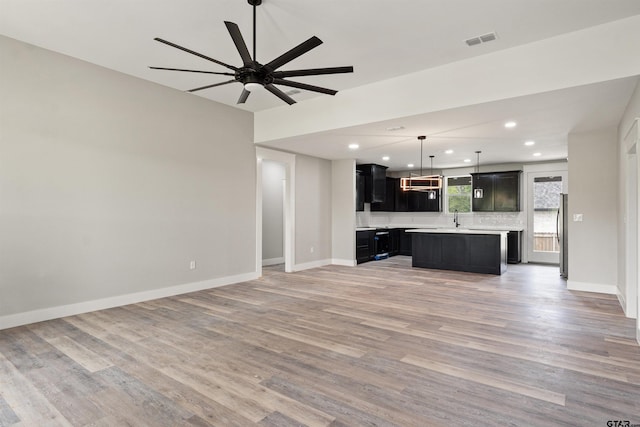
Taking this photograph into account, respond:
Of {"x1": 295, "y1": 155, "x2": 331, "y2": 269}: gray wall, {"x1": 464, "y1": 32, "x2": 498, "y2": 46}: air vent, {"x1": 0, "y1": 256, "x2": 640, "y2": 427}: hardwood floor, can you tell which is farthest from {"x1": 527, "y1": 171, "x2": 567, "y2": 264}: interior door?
{"x1": 464, "y1": 32, "x2": 498, "y2": 46}: air vent

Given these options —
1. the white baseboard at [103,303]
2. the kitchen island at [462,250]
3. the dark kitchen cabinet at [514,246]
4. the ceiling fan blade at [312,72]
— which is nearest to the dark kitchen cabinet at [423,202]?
the dark kitchen cabinet at [514,246]

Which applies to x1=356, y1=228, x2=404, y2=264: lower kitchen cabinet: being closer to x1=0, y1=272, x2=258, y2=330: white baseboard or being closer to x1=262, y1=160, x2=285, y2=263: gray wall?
x1=262, y1=160, x2=285, y2=263: gray wall

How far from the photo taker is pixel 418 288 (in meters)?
5.93

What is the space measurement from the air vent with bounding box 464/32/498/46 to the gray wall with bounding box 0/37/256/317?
4.06m

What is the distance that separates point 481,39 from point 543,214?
691 cm

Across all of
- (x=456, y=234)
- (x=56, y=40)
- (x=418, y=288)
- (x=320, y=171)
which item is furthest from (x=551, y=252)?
(x=56, y=40)

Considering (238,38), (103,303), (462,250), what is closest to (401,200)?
(462,250)

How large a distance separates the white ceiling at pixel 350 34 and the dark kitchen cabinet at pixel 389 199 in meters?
5.29

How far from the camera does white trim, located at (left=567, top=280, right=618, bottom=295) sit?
17.8ft

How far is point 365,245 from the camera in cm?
912

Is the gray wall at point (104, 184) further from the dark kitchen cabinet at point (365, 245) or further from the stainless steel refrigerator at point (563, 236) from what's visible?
the stainless steel refrigerator at point (563, 236)

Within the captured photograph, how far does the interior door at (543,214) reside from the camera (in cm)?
890

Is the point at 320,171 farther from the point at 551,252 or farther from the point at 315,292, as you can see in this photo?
the point at 551,252

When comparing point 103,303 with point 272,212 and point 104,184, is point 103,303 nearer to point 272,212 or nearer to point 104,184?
point 104,184
